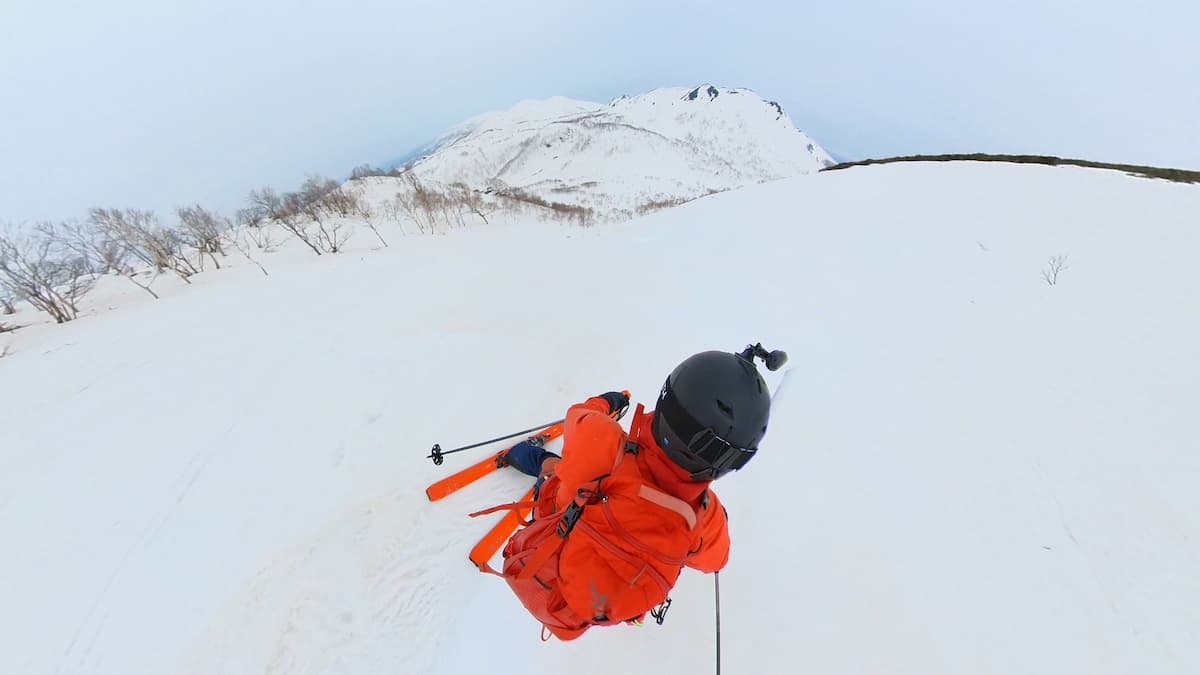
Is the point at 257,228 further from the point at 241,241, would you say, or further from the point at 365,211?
the point at 365,211

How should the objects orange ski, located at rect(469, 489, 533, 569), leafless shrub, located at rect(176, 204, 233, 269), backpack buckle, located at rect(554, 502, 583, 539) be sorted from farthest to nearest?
leafless shrub, located at rect(176, 204, 233, 269) < orange ski, located at rect(469, 489, 533, 569) < backpack buckle, located at rect(554, 502, 583, 539)

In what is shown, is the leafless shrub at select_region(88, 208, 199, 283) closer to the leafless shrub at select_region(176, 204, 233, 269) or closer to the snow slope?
the leafless shrub at select_region(176, 204, 233, 269)

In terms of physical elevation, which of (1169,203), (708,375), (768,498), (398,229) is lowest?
(398,229)

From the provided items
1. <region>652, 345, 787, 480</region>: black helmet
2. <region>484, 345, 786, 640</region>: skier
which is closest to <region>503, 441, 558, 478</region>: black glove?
<region>484, 345, 786, 640</region>: skier

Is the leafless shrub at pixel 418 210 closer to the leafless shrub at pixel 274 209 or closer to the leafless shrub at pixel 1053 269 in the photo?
the leafless shrub at pixel 274 209

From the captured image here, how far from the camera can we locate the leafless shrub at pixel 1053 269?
193 inches

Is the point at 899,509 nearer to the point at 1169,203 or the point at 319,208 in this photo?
the point at 1169,203

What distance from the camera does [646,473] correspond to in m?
1.91

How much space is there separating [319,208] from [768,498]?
45544 mm

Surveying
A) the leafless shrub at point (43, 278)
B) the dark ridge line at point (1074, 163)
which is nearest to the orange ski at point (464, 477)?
the dark ridge line at point (1074, 163)

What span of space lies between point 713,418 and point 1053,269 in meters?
6.65

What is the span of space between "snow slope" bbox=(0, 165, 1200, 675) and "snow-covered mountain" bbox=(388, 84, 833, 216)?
3865 centimetres

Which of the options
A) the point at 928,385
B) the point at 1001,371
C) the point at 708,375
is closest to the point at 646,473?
the point at 708,375

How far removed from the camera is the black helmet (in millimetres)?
1653
